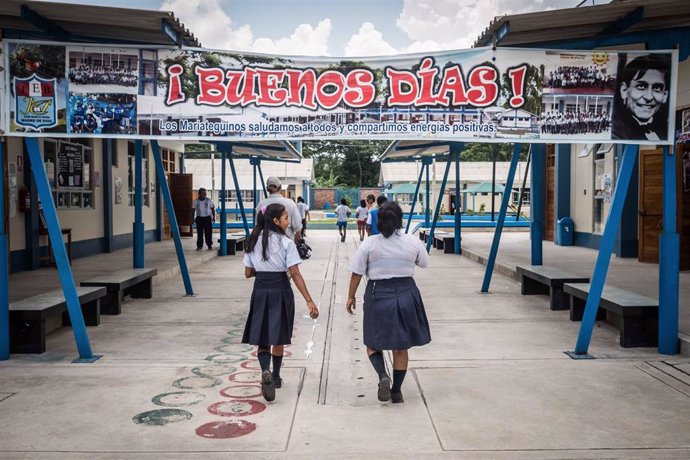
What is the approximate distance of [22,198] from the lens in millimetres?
12219

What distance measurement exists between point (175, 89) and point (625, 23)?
14.7 ft

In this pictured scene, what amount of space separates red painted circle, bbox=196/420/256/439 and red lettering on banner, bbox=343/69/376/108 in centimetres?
339

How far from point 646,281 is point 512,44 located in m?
5.39

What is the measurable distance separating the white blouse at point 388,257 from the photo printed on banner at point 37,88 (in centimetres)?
339

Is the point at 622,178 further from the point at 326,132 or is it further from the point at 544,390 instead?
the point at 326,132

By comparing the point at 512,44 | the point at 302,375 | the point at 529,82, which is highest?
the point at 512,44

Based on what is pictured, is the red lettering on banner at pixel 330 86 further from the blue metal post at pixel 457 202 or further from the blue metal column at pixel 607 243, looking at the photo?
the blue metal post at pixel 457 202

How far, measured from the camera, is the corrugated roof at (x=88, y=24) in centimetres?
604

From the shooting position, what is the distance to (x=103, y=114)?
6.52 metres

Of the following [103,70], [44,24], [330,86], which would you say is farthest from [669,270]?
[44,24]

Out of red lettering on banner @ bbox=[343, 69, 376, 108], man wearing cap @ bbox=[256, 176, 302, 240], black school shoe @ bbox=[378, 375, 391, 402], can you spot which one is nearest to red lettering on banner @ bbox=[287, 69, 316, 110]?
red lettering on banner @ bbox=[343, 69, 376, 108]

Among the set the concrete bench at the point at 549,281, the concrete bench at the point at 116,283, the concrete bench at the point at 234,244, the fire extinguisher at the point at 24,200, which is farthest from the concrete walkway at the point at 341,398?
the concrete bench at the point at 234,244

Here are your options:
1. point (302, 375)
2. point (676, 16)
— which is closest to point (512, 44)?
point (676, 16)

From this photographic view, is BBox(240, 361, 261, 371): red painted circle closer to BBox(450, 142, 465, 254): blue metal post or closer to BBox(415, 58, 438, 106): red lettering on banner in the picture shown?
BBox(415, 58, 438, 106): red lettering on banner
